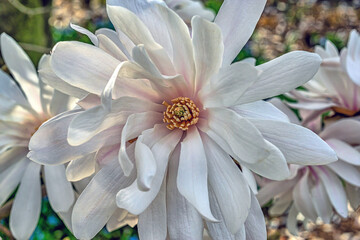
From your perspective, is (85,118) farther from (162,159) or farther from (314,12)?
(314,12)

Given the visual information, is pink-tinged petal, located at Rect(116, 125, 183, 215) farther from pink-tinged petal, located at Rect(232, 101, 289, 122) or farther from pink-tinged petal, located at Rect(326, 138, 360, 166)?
pink-tinged petal, located at Rect(326, 138, 360, 166)

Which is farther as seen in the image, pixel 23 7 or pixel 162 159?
pixel 23 7

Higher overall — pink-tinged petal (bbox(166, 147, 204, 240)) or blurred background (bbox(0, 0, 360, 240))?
pink-tinged petal (bbox(166, 147, 204, 240))

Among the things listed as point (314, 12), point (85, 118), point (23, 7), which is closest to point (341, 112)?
point (85, 118)

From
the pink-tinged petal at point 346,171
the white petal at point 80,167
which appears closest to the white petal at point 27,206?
the white petal at point 80,167

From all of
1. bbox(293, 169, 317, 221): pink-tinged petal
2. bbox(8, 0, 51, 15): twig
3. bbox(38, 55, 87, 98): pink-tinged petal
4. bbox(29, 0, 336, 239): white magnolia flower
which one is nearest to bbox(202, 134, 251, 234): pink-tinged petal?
bbox(29, 0, 336, 239): white magnolia flower
